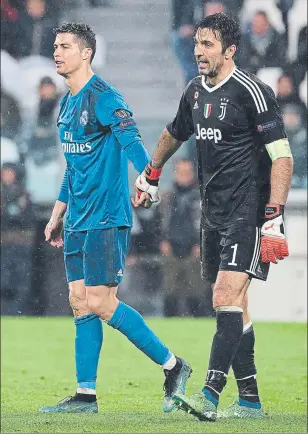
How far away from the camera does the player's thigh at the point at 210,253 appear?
584cm

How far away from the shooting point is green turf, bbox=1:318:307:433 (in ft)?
18.3

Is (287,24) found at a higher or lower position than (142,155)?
higher

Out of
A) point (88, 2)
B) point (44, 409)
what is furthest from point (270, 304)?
point (44, 409)

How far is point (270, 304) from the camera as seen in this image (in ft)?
38.7

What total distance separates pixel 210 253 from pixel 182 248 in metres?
6.05

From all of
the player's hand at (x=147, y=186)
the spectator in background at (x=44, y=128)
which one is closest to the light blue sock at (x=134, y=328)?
the player's hand at (x=147, y=186)

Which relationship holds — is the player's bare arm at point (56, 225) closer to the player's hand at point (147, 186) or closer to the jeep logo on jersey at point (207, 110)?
the player's hand at point (147, 186)

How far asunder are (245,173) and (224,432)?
116 centimetres

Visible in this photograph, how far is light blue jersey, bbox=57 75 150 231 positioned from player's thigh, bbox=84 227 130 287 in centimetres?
4

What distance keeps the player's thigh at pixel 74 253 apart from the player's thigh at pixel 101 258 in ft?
0.18

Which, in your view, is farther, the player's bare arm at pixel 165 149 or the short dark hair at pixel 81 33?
the short dark hair at pixel 81 33

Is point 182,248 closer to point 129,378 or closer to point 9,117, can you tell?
point 9,117

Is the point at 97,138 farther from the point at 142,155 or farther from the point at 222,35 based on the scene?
the point at 222,35

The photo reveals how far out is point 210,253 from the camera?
5871mm
